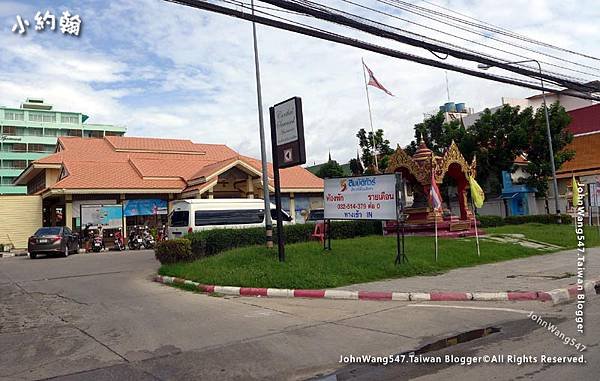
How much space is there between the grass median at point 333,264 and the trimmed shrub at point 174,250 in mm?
436

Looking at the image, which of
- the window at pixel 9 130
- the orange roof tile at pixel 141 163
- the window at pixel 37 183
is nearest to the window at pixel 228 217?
the orange roof tile at pixel 141 163

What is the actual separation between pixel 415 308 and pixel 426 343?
259 cm

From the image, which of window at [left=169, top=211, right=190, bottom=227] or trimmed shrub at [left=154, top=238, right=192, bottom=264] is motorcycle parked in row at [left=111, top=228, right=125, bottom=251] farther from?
trimmed shrub at [left=154, top=238, right=192, bottom=264]

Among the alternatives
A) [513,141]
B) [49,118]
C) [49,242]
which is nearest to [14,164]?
[49,118]

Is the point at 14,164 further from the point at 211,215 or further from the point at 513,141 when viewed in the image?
the point at 513,141

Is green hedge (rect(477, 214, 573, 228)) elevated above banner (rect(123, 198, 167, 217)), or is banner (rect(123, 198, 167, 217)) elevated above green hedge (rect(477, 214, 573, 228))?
banner (rect(123, 198, 167, 217))

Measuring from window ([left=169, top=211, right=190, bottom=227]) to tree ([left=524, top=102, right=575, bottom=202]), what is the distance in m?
22.0

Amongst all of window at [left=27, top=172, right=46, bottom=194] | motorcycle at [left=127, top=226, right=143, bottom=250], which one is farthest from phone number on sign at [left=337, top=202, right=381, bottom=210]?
window at [left=27, top=172, right=46, bottom=194]

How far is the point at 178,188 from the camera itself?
31953 mm

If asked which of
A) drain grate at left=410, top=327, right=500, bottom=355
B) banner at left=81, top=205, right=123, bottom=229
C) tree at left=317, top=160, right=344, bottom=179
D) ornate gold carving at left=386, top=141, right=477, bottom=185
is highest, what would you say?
tree at left=317, top=160, right=344, bottom=179

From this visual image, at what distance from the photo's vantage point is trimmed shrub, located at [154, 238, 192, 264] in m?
15.5

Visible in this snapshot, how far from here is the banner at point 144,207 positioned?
30656 millimetres

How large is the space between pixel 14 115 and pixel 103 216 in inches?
2512

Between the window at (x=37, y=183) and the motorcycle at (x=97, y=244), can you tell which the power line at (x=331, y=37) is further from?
the window at (x=37, y=183)
